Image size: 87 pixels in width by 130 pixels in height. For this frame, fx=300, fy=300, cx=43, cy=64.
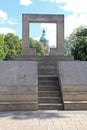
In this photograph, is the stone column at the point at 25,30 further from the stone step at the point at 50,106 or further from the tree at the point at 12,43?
the tree at the point at 12,43

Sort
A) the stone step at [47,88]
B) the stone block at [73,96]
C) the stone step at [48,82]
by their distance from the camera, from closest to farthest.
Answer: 1. the stone block at [73,96]
2. the stone step at [47,88]
3. the stone step at [48,82]

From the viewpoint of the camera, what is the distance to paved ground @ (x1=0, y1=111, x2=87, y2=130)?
731cm

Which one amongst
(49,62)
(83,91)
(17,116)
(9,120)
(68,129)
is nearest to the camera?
(68,129)

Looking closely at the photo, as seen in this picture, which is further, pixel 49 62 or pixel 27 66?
pixel 49 62

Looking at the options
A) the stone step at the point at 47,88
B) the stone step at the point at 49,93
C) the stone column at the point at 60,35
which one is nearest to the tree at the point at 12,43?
the stone column at the point at 60,35

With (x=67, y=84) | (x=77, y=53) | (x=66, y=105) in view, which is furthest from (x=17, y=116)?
(x=77, y=53)

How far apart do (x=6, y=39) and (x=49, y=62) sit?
41.6m

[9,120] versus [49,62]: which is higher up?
[49,62]

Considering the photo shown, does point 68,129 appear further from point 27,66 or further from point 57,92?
point 27,66

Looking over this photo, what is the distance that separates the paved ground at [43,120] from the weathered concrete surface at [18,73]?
65.9 inches

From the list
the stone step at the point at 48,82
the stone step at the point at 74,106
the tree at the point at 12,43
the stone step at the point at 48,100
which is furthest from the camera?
the tree at the point at 12,43

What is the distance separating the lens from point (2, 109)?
990 cm

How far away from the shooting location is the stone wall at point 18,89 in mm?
9961

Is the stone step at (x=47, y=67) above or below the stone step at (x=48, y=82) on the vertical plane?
above
